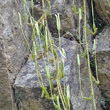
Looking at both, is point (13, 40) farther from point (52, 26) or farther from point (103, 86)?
point (103, 86)

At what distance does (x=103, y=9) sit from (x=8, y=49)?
23.4 inches

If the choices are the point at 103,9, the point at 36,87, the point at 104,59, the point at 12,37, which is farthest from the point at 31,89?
the point at 103,9

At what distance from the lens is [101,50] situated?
1.45 metres

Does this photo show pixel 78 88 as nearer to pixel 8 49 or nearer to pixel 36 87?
pixel 36 87

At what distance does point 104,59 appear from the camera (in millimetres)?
1466

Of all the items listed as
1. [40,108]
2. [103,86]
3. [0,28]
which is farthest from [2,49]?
[103,86]

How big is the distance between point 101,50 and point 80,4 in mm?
322

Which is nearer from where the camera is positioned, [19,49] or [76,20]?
[19,49]

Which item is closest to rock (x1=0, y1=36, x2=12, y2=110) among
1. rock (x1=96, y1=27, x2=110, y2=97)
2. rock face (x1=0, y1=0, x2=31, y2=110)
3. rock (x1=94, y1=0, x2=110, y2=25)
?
rock face (x1=0, y1=0, x2=31, y2=110)

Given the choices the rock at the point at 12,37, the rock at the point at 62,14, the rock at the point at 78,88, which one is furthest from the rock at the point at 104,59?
the rock at the point at 12,37

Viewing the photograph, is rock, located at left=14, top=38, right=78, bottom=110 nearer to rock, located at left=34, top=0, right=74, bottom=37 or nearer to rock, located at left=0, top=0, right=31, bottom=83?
rock, located at left=0, top=0, right=31, bottom=83

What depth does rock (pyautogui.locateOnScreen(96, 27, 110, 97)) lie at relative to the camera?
1452 mm

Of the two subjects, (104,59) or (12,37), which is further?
(104,59)

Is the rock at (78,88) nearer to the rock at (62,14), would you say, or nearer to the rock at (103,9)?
the rock at (62,14)
